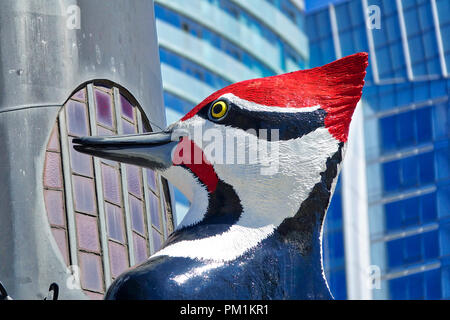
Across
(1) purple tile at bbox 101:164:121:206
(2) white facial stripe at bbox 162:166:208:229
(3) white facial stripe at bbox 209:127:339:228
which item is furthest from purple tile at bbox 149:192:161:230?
(3) white facial stripe at bbox 209:127:339:228

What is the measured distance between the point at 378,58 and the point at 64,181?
187ft

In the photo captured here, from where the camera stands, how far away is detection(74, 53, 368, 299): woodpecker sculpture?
→ 30.2ft

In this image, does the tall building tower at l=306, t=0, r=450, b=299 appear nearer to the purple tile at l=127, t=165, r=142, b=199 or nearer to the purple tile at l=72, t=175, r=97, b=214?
the purple tile at l=127, t=165, r=142, b=199

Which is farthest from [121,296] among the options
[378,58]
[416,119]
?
[378,58]

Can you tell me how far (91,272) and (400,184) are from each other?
50.2 metres

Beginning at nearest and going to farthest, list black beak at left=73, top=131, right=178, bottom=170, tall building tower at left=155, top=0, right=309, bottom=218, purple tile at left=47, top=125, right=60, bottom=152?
black beak at left=73, top=131, right=178, bottom=170 < purple tile at left=47, top=125, right=60, bottom=152 < tall building tower at left=155, top=0, right=309, bottom=218

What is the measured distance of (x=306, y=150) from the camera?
970cm

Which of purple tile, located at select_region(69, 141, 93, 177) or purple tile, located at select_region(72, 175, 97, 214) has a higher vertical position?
purple tile, located at select_region(69, 141, 93, 177)

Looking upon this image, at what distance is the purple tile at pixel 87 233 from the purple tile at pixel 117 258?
0.54 feet

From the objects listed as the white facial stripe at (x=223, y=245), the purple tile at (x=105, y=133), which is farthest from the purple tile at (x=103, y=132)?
the white facial stripe at (x=223, y=245)

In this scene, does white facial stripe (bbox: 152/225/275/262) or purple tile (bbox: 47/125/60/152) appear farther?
purple tile (bbox: 47/125/60/152)

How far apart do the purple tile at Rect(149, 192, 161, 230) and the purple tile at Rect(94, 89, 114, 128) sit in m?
0.89

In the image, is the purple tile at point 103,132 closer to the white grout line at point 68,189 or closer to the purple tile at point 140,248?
the white grout line at point 68,189

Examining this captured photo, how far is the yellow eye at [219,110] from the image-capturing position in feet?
32.2
